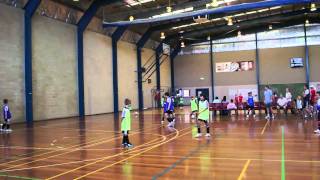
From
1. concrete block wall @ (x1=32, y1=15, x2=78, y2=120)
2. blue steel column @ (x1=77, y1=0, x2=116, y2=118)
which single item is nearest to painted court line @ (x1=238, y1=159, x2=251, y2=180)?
concrete block wall @ (x1=32, y1=15, x2=78, y2=120)

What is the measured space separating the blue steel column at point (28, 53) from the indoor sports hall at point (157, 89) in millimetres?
60

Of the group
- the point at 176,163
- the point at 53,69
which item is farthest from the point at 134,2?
the point at 176,163

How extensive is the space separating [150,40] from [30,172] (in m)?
32.1

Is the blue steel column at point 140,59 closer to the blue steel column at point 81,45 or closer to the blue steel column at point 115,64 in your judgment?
the blue steel column at point 115,64

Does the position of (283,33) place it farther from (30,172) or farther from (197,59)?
(30,172)

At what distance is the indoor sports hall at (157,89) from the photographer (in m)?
7.56

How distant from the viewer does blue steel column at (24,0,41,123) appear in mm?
20125

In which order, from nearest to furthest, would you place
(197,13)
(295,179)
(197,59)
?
(295,179)
(197,13)
(197,59)

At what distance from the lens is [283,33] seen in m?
38.3

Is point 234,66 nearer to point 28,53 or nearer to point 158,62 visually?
point 158,62

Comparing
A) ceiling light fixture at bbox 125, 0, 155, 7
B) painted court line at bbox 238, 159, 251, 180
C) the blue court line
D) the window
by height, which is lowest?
the blue court line

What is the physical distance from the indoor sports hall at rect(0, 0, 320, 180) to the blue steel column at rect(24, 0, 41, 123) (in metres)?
0.06

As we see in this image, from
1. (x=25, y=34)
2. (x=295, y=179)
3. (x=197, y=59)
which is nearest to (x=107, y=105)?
(x=25, y=34)

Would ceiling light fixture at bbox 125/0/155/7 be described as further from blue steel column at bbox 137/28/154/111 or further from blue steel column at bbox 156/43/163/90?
blue steel column at bbox 156/43/163/90
